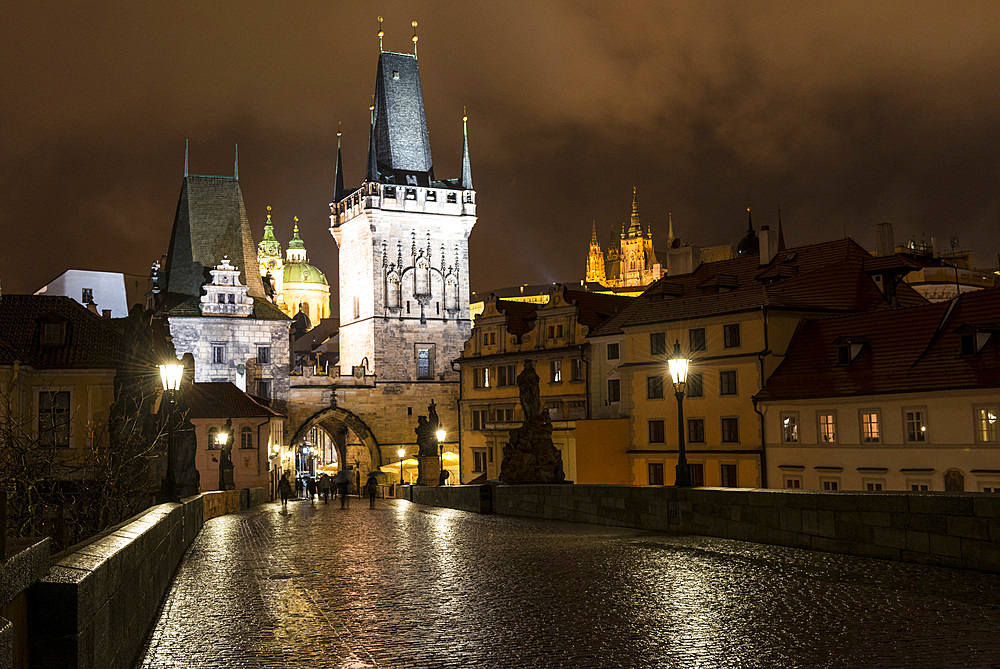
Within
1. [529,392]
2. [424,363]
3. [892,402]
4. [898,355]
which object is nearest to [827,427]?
[892,402]

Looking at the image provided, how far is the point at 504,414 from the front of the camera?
5562 centimetres

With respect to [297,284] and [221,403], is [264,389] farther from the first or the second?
[297,284]

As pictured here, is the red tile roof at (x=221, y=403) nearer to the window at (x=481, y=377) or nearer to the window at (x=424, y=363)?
the window at (x=481, y=377)

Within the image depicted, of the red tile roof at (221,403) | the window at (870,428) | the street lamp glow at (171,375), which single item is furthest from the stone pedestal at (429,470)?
the street lamp glow at (171,375)

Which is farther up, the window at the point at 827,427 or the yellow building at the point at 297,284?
the yellow building at the point at 297,284

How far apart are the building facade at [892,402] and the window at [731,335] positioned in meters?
2.07

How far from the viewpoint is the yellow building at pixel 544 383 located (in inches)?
1708

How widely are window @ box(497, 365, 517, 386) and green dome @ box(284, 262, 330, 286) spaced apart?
10237 centimetres

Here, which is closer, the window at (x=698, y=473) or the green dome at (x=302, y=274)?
the window at (x=698, y=473)

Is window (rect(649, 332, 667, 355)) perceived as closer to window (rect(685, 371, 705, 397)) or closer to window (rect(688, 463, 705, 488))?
window (rect(685, 371, 705, 397))

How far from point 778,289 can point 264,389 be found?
121 ft

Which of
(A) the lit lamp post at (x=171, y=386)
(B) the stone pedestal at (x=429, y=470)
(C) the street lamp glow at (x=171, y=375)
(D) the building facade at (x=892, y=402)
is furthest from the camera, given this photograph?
(B) the stone pedestal at (x=429, y=470)

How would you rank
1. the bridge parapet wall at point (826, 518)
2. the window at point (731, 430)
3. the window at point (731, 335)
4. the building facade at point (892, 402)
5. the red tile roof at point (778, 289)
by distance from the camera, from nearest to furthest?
the bridge parapet wall at point (826, 518) < the building facade at point (892, 402) < the window at point (731, 430) < the window at point (731, 335) < the red tile roof at point (778, 289)

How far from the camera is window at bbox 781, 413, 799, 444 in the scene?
112ft
